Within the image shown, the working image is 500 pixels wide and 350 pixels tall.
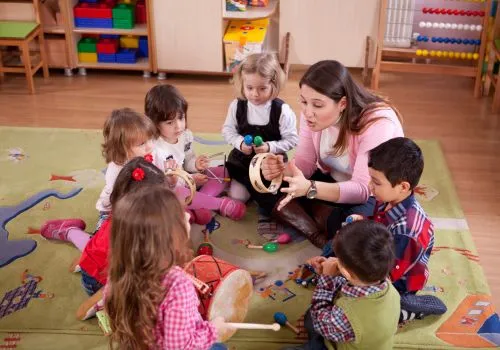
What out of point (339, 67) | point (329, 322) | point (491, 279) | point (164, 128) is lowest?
point (491, 279)

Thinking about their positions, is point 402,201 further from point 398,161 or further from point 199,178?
point 199,178

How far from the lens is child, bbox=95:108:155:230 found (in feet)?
7.88

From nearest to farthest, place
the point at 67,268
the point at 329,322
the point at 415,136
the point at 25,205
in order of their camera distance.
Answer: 1. the point at 329,322
2. the point at 67,268
3. the point at 25,205
4. the point at 415,136

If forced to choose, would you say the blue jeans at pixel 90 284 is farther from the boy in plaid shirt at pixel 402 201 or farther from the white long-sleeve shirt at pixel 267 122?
the boy in plaid shirt at pixel 402 201

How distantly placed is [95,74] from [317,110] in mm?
2366

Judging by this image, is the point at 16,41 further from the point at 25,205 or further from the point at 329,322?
the point at 329,322

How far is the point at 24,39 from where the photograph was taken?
3852 millimetres

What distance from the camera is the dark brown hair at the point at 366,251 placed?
184 cm

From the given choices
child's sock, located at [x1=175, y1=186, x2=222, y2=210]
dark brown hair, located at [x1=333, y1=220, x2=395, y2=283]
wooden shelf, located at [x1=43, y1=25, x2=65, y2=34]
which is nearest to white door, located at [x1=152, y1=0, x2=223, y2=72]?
wooden shelf, located at [x1=43, y1=25, x2=65, y2=34]

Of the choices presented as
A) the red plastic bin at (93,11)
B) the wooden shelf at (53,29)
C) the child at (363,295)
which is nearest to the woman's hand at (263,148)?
the child at (363,295)

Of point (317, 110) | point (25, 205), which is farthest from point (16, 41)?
point (317, 110)

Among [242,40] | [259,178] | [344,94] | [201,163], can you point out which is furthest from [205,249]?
[242,40]

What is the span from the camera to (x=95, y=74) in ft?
14.2

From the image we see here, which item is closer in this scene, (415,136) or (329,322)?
(329,322)
